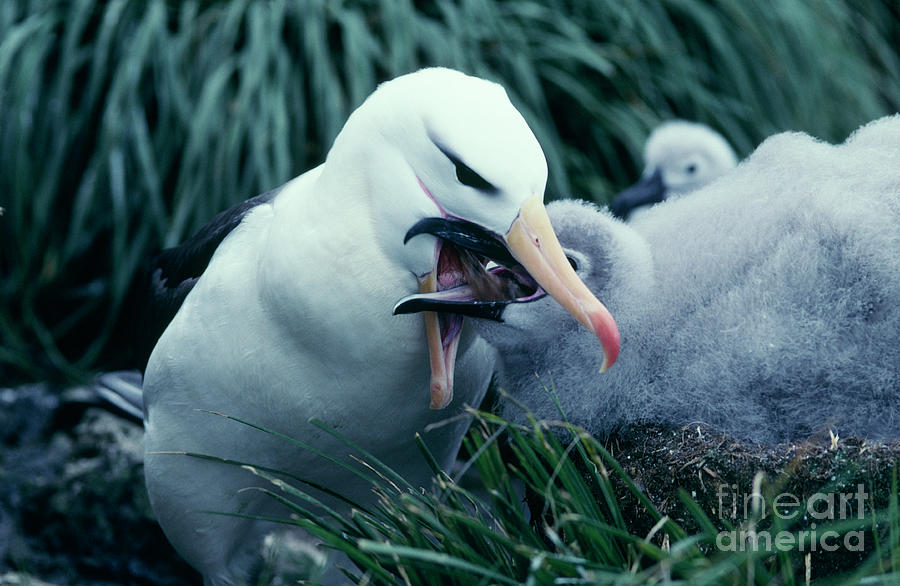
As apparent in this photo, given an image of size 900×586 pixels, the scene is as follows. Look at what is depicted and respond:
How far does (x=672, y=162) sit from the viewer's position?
4254 millimetres

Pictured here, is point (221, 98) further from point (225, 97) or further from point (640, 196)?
point (640, 196)

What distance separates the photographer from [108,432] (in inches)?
140

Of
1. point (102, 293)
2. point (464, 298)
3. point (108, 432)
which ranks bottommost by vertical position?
point (108, 432)

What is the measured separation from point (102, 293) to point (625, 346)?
294 centimetres

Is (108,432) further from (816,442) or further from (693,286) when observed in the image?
(816,442)

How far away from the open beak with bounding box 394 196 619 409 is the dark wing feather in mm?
697

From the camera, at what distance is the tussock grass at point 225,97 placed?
3.94 m

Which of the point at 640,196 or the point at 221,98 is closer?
the point at 221,98

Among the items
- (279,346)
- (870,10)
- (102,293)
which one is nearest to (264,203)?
(279,346)

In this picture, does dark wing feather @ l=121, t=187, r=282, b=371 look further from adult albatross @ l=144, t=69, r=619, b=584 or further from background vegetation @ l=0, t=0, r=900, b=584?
background vegetation @ l=0, t=0, r=900, b=584

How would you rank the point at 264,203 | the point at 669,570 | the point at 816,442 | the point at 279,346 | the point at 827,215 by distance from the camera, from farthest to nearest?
1. the point at 264,203
2. the point at 279,346
3. the point at 827,215
4. the point at 816,442
5. the point at 669,570

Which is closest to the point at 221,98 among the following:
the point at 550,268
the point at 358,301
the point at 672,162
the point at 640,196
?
the point at 640,196

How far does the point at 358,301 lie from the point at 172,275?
960 millimetres

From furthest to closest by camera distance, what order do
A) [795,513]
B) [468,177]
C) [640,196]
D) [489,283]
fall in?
[640,196]
[489,283]
[468,177]
[795,513]
